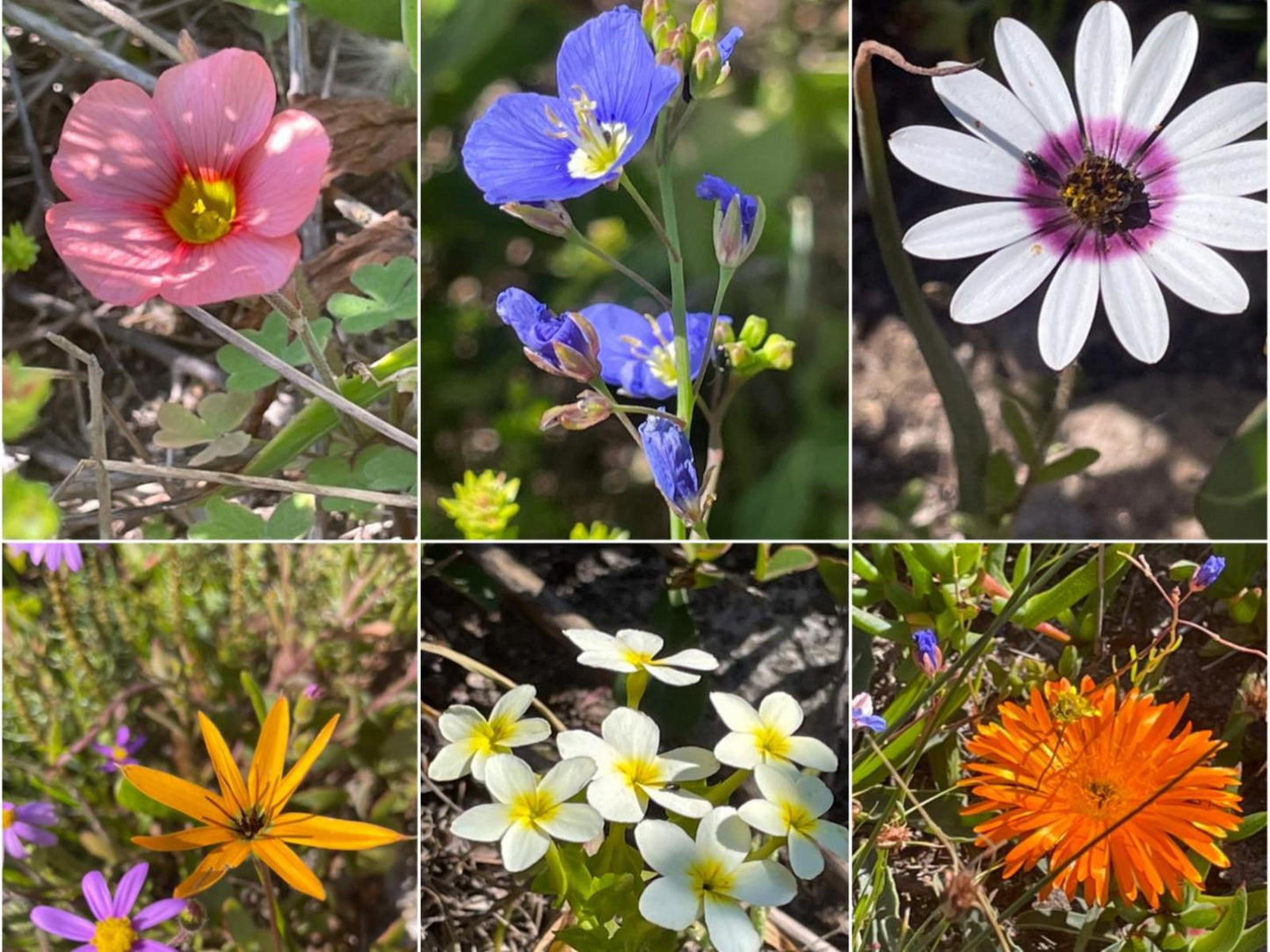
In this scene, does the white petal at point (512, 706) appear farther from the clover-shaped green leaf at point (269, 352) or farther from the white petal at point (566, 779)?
the clover-shaped green leaf at point (269, 352)

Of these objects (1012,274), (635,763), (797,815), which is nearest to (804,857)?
(797,815)

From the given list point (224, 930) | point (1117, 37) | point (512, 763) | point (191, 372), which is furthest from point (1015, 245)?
point (224, 930)

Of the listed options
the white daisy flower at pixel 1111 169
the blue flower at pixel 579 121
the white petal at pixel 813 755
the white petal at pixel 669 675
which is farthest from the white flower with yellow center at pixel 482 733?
the white daisy flower at pixel 1111 169

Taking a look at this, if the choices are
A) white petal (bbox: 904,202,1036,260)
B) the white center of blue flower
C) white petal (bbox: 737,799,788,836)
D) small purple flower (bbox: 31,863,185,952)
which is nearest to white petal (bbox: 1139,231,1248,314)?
white petal (bbox: 904,202,1036,260)

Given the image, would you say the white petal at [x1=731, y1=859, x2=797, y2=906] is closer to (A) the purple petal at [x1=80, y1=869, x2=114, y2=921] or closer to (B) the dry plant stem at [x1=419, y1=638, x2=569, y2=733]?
(B) the dry plant stem at [x1=419, y1=638, x2=569, y2=733]

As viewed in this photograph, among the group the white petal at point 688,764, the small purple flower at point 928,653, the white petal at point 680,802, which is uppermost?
the small purple flower at point 928,653

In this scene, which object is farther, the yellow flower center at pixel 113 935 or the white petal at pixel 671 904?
the yellow flower center at pixel 113 935
